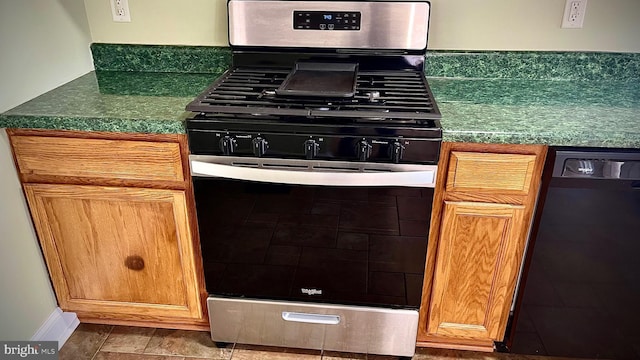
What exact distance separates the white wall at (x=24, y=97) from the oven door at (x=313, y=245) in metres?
0.60

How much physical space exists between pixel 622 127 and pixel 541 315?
0.65 m

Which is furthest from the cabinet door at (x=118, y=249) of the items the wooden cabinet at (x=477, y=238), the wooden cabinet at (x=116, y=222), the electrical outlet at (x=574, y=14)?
the electrical outlet at (x=574, y=14)

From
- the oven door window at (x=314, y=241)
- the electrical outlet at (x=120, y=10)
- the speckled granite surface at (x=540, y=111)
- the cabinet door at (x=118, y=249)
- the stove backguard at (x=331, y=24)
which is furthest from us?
the electrical outlet at (x=120, y=10)

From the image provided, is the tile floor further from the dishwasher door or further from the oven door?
the dishwasher door

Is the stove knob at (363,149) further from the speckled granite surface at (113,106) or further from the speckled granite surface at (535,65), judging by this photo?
the speckled granite surface at (535,65)

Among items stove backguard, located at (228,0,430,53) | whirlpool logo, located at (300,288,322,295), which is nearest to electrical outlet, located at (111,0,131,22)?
stove backguard, located at (228,0,430,53)

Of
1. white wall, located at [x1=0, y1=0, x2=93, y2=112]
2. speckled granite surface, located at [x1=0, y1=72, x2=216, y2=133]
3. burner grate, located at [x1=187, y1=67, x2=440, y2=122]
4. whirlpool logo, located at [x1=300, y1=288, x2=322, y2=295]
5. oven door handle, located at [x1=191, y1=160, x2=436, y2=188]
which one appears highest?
white wall, located at [x1=0, y1=0, x2=93, y2=112]

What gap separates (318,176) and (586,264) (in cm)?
88

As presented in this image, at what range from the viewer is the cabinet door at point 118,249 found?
151 cm

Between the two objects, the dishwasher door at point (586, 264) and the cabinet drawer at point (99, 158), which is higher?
the cabinet drawer at point (99, 158)

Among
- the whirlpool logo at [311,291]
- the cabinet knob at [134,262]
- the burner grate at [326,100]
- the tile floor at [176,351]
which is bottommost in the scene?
the tile floor at [176,351]

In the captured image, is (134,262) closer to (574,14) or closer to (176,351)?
(176,351)

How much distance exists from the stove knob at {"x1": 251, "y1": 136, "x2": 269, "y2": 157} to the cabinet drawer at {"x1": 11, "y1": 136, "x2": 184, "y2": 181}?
0.25 metres

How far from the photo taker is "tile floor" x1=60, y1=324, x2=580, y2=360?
67.9 inches
